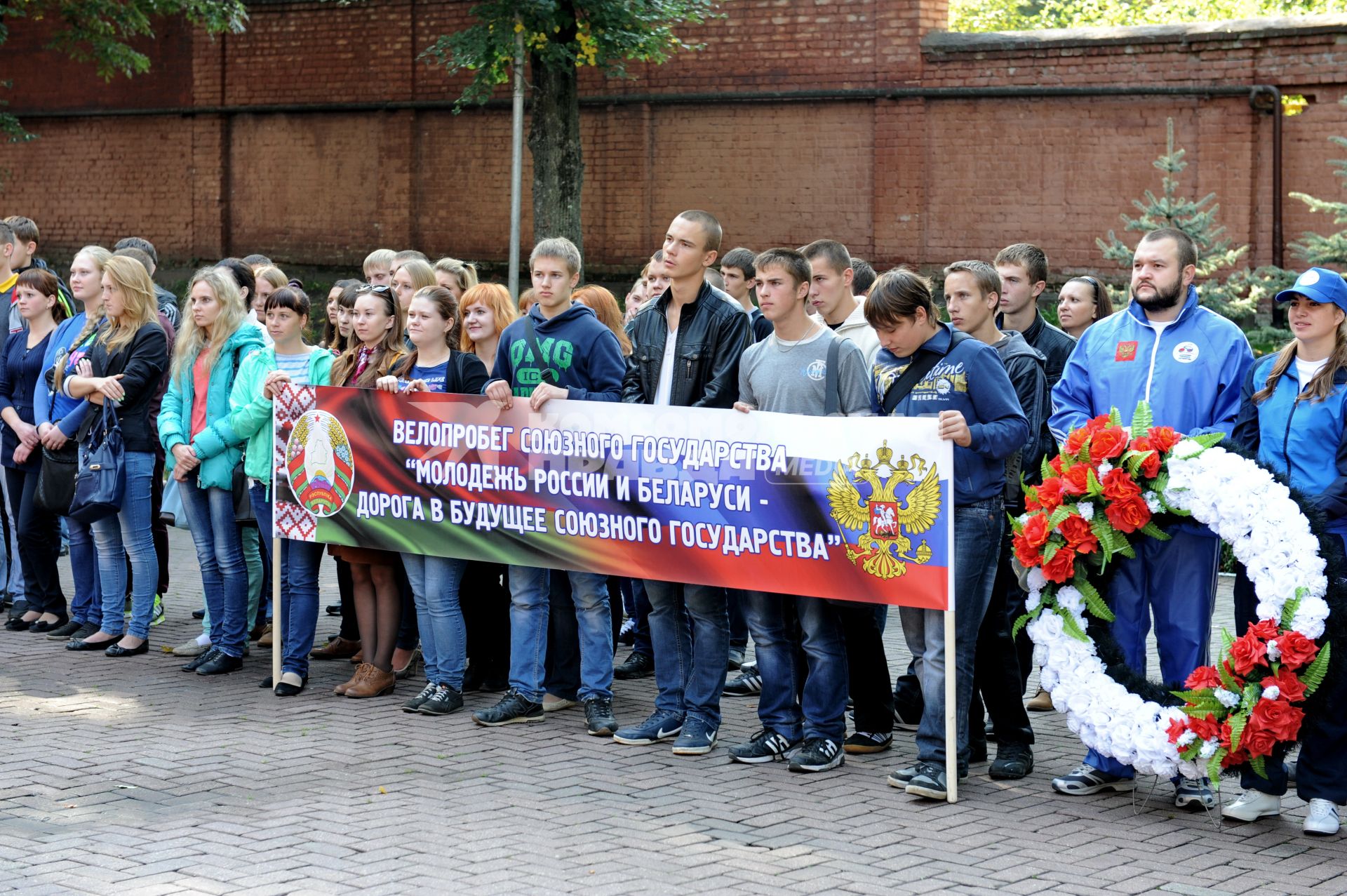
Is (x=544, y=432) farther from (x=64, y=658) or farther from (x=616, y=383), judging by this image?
(x=64, y=658)

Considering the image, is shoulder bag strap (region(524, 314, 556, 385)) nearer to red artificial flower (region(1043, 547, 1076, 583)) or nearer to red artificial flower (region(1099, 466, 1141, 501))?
red artificial flower (region(1043, 547, 1076, 583))

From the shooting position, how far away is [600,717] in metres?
7.15

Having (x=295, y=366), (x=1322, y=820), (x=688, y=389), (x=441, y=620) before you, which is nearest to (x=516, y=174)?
(x=295, y=366)

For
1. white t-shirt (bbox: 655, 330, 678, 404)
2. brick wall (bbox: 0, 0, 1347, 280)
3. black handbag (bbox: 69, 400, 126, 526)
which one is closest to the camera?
white t-shirt (bbox: 655, 330, 678, 404)

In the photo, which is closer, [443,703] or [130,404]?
[443,703]

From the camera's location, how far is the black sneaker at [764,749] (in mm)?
6672

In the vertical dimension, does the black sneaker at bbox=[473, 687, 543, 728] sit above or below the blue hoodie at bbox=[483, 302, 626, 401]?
below

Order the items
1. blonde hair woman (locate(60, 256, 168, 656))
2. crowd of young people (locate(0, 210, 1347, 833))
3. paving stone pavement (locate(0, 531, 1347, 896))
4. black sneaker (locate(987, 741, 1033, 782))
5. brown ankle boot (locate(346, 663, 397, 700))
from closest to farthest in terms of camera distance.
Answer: paving stone pavement (locate(0, 531, 1347, 896))
crowd of young people (locate(0, 210, 1347, 833))
black sneaker (locate(987, 741, 1033, 782))
brown ankle boot (locate(346, 663, 397, 700))
blonde hair woman (locate(60, 256, 168, 656))

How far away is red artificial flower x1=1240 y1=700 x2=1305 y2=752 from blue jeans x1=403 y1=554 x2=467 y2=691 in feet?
12.2

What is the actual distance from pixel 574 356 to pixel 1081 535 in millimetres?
2523

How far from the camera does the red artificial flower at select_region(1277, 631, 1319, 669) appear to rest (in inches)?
218

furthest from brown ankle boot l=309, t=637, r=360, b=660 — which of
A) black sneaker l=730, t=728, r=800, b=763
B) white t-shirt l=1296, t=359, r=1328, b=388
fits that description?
white t-shirt l=1296, t=359, r=1328, b=388

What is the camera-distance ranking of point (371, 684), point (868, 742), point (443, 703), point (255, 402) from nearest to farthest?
point (868, 742) < point (443, 703) < point (371, 684) < point (255, 402)

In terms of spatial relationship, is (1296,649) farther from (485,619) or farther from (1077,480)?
(485,619)
